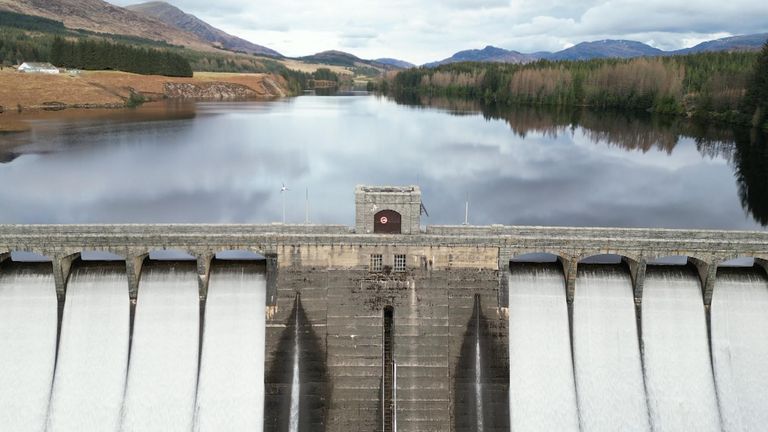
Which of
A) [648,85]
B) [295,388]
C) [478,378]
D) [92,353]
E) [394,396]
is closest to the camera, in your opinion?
[394,396]

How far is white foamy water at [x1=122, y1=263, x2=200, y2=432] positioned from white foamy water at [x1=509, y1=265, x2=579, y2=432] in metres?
15.4

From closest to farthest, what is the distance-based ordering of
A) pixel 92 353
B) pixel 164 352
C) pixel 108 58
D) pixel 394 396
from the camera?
pixel 394 396, pixel 92 353, pixel 164 352, pixel 108 58

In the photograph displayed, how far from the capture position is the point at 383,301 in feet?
94.1

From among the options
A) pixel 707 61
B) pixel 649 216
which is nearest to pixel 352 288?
pixel 649 216

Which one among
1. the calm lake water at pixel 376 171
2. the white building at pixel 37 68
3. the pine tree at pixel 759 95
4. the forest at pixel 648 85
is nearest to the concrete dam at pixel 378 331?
the calm lake water at pixel 376 171

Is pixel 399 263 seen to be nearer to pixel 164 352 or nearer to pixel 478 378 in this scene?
pixel 478 378

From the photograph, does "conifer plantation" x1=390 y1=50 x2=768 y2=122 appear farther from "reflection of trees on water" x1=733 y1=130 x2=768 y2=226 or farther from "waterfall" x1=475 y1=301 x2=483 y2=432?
"waterfall" x1=475 y1=301 x2=483 y2=432

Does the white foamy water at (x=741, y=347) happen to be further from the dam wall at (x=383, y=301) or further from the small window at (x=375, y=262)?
the small window at (x=375, y=262)

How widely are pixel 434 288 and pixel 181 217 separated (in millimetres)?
26729

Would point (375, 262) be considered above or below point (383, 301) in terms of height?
above

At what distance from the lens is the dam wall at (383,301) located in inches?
1087

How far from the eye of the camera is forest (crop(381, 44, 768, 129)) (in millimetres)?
103500

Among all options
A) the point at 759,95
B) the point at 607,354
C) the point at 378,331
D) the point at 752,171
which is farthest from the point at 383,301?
the point at 759,95

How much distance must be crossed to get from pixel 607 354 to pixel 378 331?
36.7 feet
